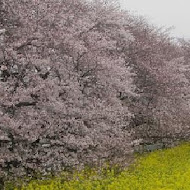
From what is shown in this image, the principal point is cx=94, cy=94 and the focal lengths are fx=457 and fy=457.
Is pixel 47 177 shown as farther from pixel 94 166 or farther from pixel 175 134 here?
pixel 175 134

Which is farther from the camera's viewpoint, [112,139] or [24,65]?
[112,139]

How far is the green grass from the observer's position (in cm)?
1597

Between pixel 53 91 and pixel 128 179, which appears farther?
pixel 128 179

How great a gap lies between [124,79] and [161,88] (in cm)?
842

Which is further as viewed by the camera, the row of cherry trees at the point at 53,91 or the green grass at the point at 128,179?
the green grass at the point at 128,179

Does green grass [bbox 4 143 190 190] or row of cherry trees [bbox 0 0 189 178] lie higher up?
row of cherry trees [bbox 0 0 189 178]

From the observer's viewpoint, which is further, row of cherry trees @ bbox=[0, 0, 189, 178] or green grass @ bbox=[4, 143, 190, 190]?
green grass @ bbox=[4, 143, 190, 190]

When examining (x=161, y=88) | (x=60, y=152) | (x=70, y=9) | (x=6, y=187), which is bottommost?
(x=6, y=187)

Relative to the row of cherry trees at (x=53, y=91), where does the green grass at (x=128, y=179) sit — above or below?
below

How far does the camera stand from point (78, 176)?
17.0 metres

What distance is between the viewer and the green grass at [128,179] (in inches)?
629

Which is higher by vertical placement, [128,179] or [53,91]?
[53,91]

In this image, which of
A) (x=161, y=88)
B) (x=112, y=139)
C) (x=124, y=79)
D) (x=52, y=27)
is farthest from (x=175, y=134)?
(x=52, y=27)

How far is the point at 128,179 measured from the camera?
18.0 meters
